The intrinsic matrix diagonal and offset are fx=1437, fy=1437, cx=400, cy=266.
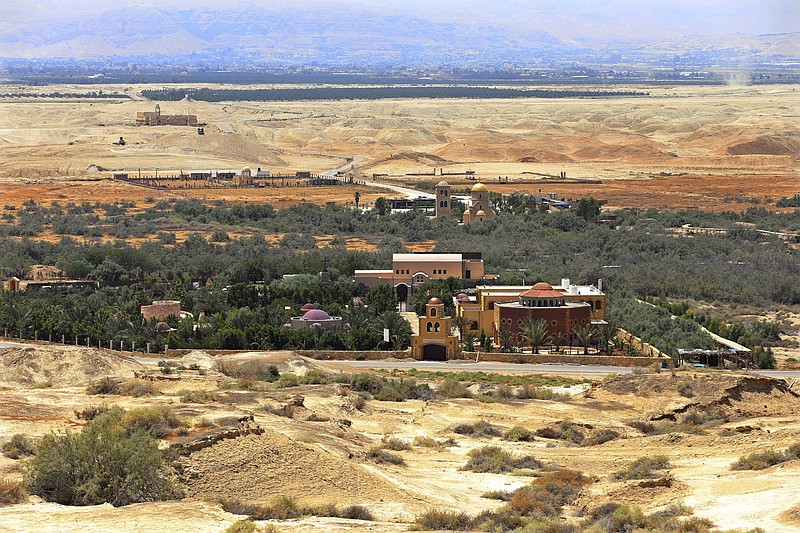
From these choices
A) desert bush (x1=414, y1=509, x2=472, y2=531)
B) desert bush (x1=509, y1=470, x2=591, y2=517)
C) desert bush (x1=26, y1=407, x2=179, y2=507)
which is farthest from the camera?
desert bush (x1=509, y1=470, x2=591, y2=517)

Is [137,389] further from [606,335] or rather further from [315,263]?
[315,263]

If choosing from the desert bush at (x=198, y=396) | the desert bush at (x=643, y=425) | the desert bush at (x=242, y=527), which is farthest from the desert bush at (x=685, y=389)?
the desert bush at (x=242, y=527)

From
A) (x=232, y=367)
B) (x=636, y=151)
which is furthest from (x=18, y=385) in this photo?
(x=636, y=151)

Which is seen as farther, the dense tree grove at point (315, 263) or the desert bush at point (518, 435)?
the dense tree grove at point (315, 263)

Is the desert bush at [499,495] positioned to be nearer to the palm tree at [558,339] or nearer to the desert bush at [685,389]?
the desert bush at [685,389]

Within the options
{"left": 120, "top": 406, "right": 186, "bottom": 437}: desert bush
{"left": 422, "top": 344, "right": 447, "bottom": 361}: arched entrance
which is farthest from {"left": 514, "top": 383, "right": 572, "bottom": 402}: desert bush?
{"left": 120, "top": 406, "right": 186, "bottom": 437}: desert bush

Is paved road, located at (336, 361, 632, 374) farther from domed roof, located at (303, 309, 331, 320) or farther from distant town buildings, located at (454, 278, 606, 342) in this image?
domed roof, located at (303, 309, 331, 320)
